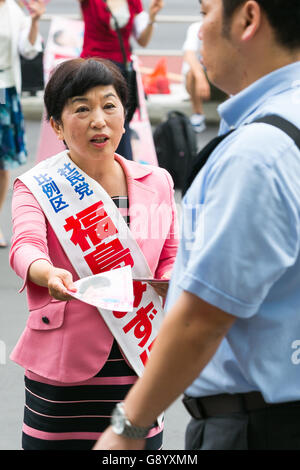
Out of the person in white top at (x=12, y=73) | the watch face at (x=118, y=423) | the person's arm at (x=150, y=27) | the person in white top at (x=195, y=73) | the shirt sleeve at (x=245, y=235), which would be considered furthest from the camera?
the person in white top at (x=195, y=73)

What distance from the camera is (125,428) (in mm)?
1474

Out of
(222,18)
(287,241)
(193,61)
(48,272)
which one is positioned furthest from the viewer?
(193,61)

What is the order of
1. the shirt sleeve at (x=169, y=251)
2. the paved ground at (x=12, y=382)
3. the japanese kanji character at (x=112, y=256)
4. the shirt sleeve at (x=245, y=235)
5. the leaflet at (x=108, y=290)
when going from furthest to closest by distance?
the paved ground at (x=12, y=382), the shirt sleeve at (x=169, y=251), the japanese kanji character at (x=112, y=256), the leaflet at (x=108, y=290), the shirt sleeve at (x=245, y=235)

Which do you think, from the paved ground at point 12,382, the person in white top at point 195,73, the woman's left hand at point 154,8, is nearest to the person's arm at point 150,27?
the woman's left hand at point 154,8

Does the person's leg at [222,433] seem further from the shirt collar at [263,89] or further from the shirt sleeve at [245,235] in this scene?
the shirt collar at [263,89]

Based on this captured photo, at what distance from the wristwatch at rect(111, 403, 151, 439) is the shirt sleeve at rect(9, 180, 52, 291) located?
75 centimetres

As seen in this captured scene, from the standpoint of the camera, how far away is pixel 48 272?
2115mm

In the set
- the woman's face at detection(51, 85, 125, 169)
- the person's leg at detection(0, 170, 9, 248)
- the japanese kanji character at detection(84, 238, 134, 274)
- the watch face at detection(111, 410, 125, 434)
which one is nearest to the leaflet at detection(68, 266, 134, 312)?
the japanese kanji character at detection(84, 238, 134, 274)

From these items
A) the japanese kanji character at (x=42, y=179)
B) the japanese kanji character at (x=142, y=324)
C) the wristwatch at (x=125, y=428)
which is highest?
the wristwatch at (x=125, y=428)

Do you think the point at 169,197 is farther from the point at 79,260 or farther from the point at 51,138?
the point at 51,138

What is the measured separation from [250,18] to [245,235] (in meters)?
0.38

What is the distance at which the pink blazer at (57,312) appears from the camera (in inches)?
88.9
